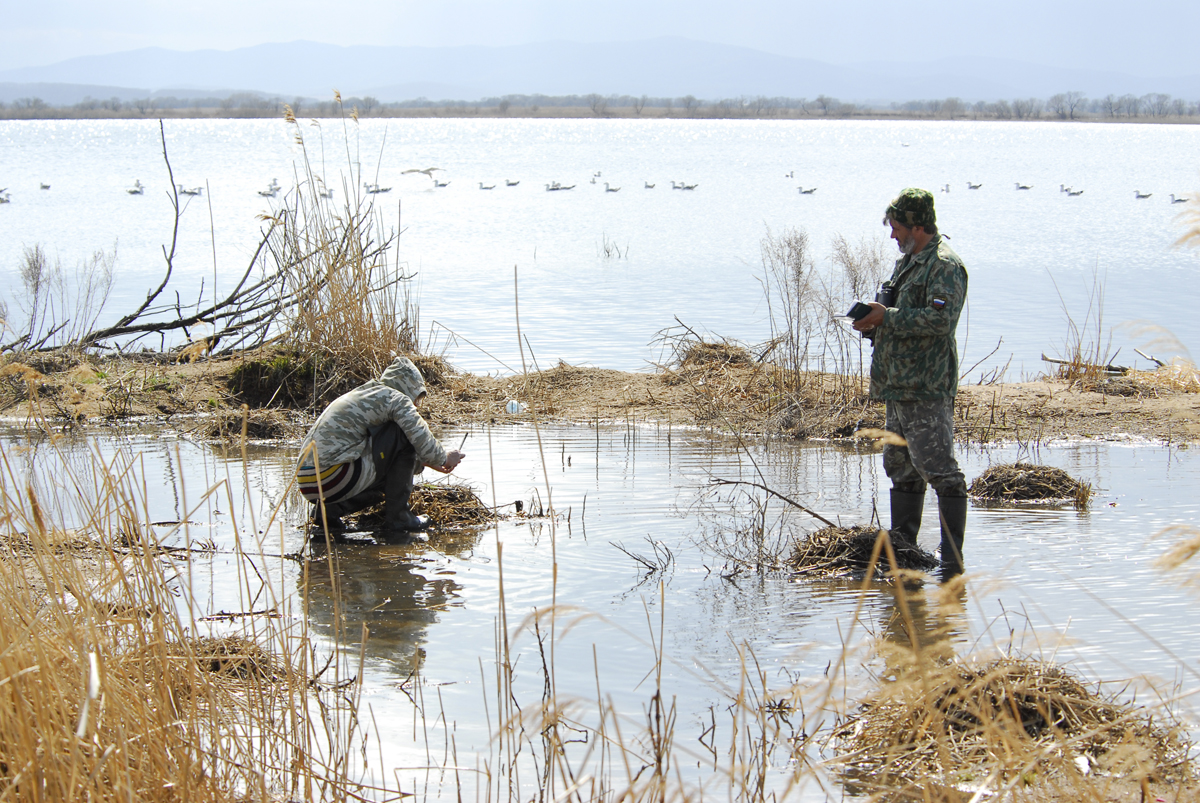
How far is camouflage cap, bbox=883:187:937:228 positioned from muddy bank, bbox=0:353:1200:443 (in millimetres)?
3444

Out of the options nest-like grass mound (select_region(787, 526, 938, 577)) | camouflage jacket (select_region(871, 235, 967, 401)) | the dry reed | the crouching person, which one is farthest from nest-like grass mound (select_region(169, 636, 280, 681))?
the dry reed

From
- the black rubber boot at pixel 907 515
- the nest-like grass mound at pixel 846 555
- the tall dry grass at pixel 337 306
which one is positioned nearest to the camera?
the nest-like grass mound at pixel 846 555

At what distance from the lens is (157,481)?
707 cm

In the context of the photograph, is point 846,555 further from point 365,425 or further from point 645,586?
point 365,425

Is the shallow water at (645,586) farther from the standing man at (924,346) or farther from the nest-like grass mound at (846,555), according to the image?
the standing man at (924,346)

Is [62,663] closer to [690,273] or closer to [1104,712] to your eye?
[1104,712]

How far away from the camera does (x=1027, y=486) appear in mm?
6559

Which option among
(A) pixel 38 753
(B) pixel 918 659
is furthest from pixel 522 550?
(B) pixel 918 659

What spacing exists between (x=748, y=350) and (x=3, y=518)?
809 cm

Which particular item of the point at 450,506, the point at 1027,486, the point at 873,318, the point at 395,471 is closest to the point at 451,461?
the point at 395,471

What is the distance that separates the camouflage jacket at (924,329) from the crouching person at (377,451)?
2.42m

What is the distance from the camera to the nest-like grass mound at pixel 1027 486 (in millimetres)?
6512

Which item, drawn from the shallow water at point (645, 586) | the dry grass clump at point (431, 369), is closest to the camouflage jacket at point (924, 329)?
the shallow water at point (645, 586)

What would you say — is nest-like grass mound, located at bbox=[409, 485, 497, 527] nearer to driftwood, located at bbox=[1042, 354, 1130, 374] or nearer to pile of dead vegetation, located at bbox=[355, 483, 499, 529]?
pile of dead vegetation, located at bbox=[355, 483, 499, 529]
